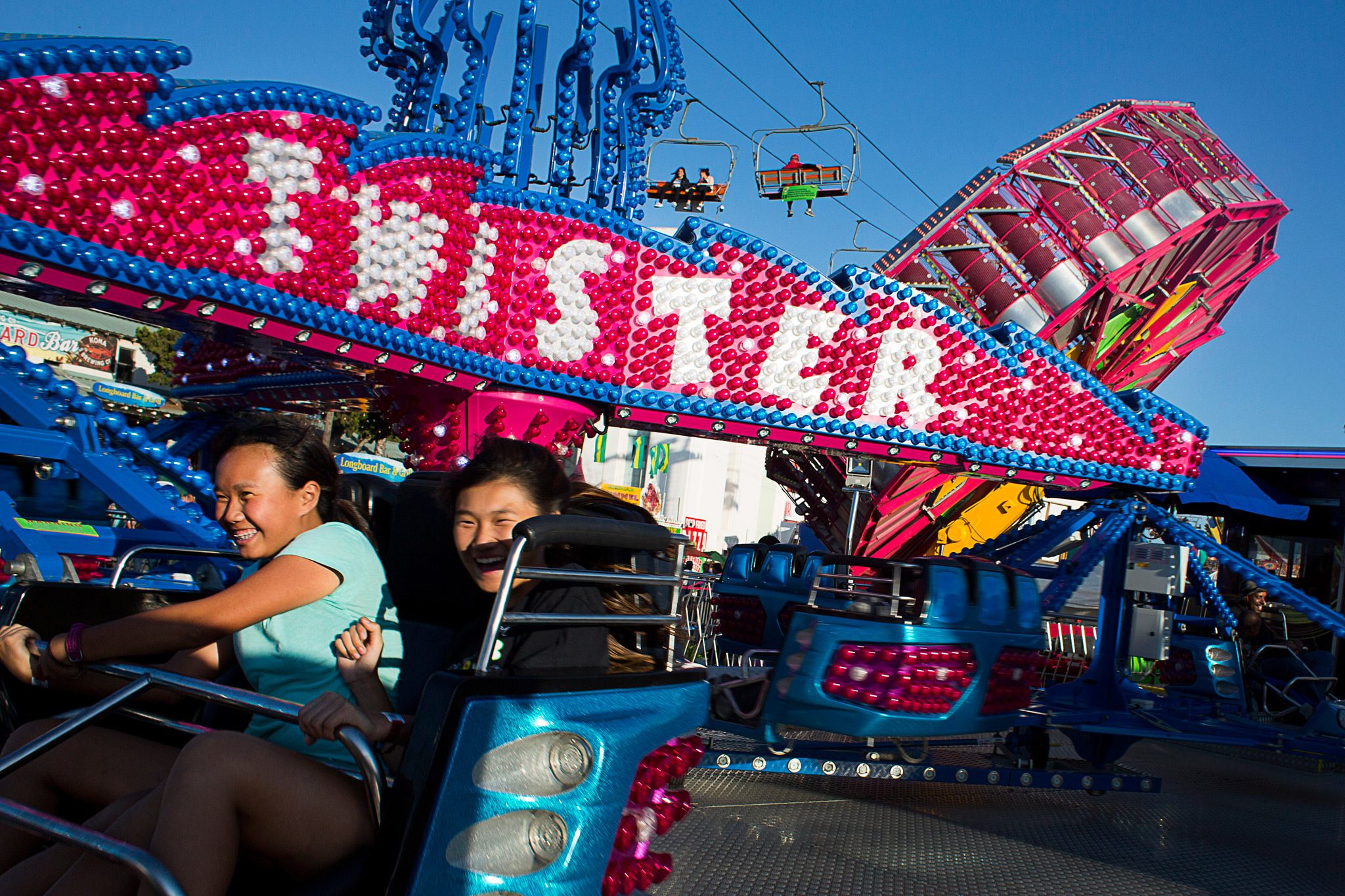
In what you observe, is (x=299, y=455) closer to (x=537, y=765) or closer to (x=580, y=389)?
(x=537, y=765)

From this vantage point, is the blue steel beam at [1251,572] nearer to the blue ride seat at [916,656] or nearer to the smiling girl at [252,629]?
the blue ride seat at [916,656]

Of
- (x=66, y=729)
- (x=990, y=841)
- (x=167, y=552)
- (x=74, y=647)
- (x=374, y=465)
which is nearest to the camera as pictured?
(x=66, y=729)

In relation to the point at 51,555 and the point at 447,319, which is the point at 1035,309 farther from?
the point at 51,555

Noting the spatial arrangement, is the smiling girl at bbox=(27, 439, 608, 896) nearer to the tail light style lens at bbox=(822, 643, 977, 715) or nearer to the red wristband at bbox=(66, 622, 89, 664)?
the red wristband at bbox=(66, 622, 89, 664)

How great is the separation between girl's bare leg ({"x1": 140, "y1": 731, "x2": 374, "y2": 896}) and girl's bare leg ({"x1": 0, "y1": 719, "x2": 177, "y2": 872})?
42 centimetres

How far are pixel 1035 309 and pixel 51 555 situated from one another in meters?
10.5

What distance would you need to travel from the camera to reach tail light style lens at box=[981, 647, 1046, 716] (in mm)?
3727

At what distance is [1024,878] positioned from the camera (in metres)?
3.01

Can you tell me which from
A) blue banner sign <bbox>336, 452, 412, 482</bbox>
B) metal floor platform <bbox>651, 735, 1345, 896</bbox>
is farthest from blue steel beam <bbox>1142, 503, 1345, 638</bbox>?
blue banner sign <bbox>336, 452, 412, 482</bbox>

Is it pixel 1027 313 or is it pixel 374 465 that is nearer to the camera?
pixel 1027 313

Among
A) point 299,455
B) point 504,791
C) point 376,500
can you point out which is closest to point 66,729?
point 504,791

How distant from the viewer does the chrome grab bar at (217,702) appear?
3.89ft

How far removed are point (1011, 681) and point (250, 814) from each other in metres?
3.25

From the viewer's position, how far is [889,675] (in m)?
3.46
